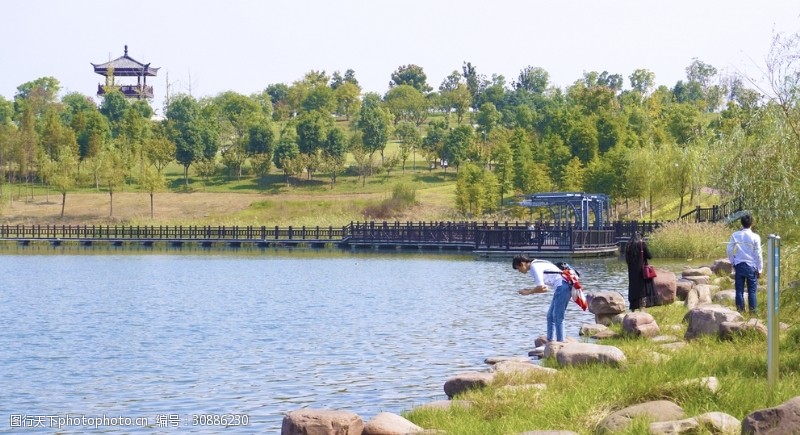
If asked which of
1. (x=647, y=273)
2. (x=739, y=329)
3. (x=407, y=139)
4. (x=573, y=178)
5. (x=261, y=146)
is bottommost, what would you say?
(x=739, y=329)


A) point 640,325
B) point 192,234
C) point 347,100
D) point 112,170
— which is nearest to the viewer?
point 640,325

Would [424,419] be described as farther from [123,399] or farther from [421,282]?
[421,282]

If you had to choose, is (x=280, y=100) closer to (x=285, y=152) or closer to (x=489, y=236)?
(x=285, y=152)

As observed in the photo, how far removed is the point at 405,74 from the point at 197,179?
8001 centimetres

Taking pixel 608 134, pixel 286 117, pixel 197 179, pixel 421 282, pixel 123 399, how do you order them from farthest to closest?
pixel 286 117 < pixel 197 179 < pixel 608 134 < pixel 421 282 < pixel 123 399

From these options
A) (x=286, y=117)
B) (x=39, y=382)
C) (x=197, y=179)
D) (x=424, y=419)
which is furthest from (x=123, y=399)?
(x=286, y=117)

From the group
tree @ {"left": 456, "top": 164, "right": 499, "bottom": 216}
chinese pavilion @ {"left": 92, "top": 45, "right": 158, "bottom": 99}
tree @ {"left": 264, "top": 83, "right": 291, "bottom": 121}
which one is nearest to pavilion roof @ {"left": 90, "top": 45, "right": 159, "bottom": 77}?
chinese pavilion @ {"left": 92, "top": 45, "right": 158, "bottom": 99}

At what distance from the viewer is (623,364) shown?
1543cm

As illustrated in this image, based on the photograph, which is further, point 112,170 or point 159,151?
point 159,151

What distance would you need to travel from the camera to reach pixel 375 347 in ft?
78.6

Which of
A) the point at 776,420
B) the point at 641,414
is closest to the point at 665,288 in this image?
the point at 641,414

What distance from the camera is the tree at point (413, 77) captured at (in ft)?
637

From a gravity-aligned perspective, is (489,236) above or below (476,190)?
below

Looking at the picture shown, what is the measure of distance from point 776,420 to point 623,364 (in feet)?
16.7
